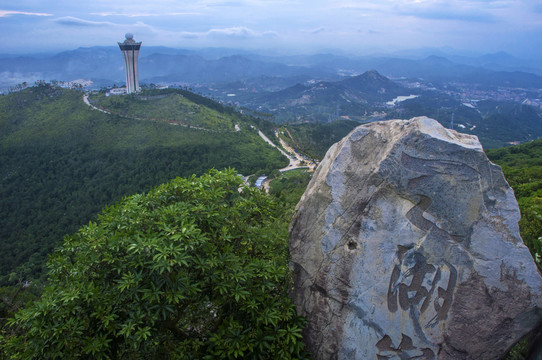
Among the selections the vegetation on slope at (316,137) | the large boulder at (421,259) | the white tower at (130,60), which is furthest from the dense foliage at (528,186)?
the white tower at (130,60)

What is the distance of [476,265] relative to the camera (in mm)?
4289

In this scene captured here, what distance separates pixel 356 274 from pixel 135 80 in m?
57.6

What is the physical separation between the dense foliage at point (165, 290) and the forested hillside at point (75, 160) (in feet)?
61.5

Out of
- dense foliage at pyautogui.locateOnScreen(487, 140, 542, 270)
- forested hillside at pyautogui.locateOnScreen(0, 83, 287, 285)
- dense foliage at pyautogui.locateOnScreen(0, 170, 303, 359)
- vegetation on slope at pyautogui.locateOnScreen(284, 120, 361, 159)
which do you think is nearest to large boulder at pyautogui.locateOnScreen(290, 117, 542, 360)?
dense foliage at pyautogui.locateOnScreen(0, 170, 303, 359)

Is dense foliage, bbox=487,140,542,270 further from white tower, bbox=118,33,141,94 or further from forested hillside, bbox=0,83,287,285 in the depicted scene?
white tower, bbox=118,33,141,94

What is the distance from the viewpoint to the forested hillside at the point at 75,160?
80.0 ft

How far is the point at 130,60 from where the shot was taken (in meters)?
54.2

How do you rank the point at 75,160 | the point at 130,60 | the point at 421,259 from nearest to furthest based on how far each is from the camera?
the point at 421,259, the point at 75,160, the point at 130,60

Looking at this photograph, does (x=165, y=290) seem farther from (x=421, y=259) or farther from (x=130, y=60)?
(x=130, y=60)

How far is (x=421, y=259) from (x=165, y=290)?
3101 millimetres

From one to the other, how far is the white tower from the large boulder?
56111mm

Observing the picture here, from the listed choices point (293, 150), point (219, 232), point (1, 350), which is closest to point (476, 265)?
point (219, 232)

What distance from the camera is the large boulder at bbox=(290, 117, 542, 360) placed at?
14.0ft

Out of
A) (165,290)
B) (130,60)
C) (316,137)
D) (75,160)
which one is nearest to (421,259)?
(165,290)
